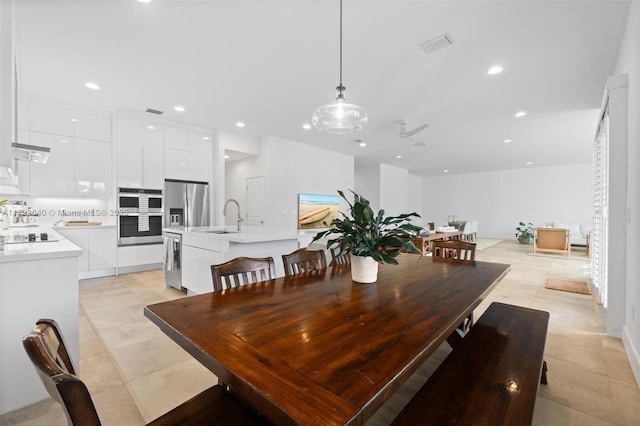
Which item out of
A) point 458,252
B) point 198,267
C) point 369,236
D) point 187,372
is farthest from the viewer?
point 198,267

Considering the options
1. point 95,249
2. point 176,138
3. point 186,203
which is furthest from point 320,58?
point 95,249

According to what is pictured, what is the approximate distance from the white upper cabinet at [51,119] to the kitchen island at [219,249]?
8.65 feet

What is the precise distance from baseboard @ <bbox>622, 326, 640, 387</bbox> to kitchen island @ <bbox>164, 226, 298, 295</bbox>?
2904mm

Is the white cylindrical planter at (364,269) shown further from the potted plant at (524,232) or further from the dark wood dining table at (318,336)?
the potted plant at (524,232)

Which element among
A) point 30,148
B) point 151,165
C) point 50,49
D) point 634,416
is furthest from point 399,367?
point 151,165

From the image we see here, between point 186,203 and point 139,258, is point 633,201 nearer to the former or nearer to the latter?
point 186,203

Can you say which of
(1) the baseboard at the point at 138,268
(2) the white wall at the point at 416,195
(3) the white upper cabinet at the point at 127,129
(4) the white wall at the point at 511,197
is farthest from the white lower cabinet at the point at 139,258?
(4) the white wall at the point at 511,197

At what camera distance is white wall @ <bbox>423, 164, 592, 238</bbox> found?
9828 mm

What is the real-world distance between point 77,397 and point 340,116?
2477 millimetres

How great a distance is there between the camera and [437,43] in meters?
2.71

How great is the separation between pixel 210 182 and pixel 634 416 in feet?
19.8

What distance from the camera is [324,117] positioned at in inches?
105

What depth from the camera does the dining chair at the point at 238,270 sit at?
60.4 inches

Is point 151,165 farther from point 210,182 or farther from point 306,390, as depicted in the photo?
point 306,390
